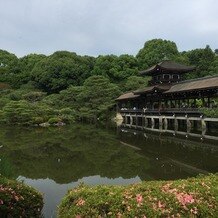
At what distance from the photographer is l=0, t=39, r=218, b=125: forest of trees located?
51.5 meters

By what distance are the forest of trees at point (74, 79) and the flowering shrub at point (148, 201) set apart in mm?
42506

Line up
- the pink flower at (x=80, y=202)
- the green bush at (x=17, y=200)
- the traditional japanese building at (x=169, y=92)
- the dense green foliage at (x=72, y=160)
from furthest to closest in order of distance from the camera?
the traditional japanese building at (x=169, y=92), the dense green foliage at (x=72, y=160), the green bush at (x=17, y=200), the pink flower at (x=80, y=202)

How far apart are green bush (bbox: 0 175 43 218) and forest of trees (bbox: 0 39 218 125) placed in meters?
40.2

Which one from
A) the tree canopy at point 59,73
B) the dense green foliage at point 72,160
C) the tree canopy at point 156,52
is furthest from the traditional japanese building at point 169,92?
A: the tree canopy at point 156,52

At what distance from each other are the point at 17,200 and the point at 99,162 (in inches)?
477

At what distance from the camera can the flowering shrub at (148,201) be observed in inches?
221

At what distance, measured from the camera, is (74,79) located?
76.6 m

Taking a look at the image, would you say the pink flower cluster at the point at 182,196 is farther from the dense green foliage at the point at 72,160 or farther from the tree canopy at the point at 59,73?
the tree canopy at the point at 59,73

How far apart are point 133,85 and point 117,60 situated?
55.8ft

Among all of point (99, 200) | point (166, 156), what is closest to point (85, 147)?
point (166, 156)

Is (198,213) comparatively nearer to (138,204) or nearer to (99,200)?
(138,204)

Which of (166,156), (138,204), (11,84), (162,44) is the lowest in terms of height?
(166,156)

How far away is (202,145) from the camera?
80.0ft

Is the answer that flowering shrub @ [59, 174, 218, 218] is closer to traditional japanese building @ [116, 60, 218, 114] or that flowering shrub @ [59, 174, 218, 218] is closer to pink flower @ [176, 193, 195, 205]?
pink flower @ [176, 193, 195, 205]
